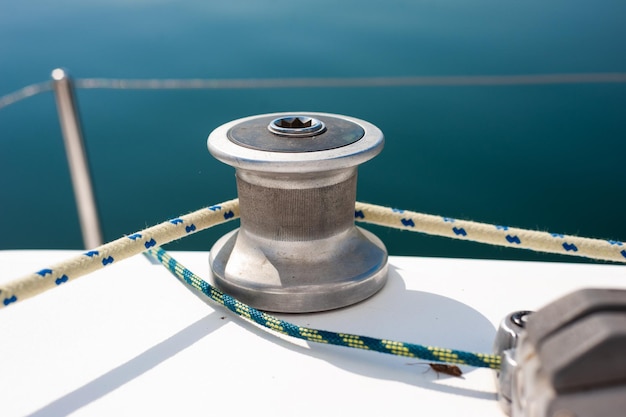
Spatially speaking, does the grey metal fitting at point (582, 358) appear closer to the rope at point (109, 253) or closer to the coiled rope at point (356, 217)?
the coiled rope at point (356, 217)

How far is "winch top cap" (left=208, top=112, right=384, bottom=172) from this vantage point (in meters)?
0.77

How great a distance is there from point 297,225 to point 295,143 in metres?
0.12

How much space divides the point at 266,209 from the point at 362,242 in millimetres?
170

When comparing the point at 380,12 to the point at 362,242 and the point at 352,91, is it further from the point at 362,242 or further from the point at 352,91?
the point at 362,242

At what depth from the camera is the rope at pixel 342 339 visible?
2.23ft

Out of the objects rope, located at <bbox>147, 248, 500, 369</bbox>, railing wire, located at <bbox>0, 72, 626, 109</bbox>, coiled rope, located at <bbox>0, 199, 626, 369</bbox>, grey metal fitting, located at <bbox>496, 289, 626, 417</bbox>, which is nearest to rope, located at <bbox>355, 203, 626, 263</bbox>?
coiled rope, located at <bbox>0, 199, 626, 369</bbox>

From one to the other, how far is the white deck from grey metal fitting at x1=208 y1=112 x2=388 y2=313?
0.04 meters

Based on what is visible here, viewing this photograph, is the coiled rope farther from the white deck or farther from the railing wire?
the railing wire

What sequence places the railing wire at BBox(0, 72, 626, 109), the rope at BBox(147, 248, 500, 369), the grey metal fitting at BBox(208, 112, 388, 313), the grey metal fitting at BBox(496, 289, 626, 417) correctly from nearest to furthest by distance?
the grey metal fitting at BBox(496, 289, 626, 417)
the rope at BBox(147, 248, 500, 369)
the grey metal fitting at BBox(208, 112, 388, 313)
the railing wire at BBox(0, 72, 626, 109)

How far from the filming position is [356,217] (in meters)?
1.01

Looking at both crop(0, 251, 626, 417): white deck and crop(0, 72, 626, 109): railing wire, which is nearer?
crop(0, 251, 626, 417): white deck

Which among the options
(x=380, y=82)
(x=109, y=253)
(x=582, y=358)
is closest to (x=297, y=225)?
(x=109, y=253)

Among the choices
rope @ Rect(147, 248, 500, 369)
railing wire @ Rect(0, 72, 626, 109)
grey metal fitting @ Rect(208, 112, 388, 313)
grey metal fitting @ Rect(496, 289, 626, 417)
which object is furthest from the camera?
railing wire @ Rect(0, 72, 626, 109)

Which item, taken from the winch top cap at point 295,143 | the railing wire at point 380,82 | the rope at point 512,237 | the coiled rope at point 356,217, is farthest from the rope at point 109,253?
the railing wire at point 380,82
